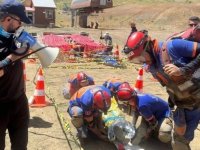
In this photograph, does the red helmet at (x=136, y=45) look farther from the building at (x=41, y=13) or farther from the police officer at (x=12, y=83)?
the building at (x=41, y=13)


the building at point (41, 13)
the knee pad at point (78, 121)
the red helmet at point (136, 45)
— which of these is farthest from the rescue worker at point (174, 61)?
the building at point (41, 13)

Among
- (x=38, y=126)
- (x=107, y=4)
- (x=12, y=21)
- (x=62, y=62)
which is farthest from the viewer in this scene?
(x=107, y=4)

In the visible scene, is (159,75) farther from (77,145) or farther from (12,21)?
(77,145)

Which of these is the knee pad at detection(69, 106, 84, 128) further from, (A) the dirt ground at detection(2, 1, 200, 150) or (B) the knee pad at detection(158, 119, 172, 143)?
(B) the knee pad at detection(158, 119, 172, 143)

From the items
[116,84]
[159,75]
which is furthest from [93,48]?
[159,75]

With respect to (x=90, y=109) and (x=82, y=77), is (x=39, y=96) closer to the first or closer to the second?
(x=82, y=77)

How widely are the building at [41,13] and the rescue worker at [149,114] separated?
118 ft

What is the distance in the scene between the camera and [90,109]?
247 inches

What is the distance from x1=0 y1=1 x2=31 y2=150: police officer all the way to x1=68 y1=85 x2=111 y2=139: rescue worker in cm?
174

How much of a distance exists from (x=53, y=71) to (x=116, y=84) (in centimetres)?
643

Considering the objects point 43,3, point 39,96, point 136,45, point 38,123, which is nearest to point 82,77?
point 39,96

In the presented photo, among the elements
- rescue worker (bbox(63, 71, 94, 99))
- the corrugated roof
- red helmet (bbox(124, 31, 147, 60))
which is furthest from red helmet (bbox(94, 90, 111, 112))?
the corrugated roof

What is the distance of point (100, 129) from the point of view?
6.68 m

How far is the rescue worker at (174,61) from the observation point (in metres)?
4.36
